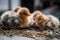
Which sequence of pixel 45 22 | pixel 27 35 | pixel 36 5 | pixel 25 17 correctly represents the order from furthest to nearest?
pixel 36 5 < pixel 25 17 < pixel 45 22 < pixel 27 35

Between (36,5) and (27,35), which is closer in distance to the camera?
(27,35)

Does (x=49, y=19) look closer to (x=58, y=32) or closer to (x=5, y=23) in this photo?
(x=58, y=32)

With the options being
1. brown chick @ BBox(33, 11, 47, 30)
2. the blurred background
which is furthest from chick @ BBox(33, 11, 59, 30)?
the blurred background

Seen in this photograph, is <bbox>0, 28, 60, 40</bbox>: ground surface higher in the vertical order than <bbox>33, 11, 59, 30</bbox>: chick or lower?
lower

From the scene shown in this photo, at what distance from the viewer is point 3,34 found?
2.27m

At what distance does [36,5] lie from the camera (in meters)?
6.40

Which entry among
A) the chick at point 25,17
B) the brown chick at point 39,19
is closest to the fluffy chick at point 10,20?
the chick at point 25,17

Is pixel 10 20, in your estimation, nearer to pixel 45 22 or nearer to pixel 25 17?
pixel 25 17

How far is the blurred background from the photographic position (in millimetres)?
5727

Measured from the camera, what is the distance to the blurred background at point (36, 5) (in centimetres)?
573

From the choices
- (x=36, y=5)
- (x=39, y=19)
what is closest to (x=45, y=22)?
(x=39, y=19)

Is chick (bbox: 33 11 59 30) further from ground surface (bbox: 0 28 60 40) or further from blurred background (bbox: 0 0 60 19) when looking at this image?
blurred background (bbox: 0 0 60 19)

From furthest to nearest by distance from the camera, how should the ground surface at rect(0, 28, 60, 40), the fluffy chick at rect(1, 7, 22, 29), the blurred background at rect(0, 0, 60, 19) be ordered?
the blurred background at rect(0, 0, 60, 19), the fluffy chick at rect(1, 7, 22, 29), the ground surface at rect(0, 28, 60, 40)

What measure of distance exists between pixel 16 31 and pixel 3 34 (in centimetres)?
14
